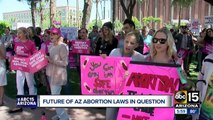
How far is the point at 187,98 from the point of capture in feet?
7.43

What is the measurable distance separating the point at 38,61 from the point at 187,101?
3743 millimetres

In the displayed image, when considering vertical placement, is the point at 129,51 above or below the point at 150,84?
above

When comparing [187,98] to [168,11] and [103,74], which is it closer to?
[103,74]

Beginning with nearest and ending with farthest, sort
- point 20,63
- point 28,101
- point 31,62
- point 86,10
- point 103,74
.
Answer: point 28,101 → point 103,74 → point 31,62 → point 20,63 → point 86,10

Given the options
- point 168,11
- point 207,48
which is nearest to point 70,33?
point 207,48

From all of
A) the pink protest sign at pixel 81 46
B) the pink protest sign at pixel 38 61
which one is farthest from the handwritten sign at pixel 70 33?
the pink protest sign at pixel 38 61

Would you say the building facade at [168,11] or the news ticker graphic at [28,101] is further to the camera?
the building facade at [168,11]

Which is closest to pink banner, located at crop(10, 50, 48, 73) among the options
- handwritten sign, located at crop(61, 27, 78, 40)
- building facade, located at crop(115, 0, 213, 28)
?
handwritten sign, located at crop(61, 27, 78, 40)

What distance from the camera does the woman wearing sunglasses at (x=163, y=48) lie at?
3416mm

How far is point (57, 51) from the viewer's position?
5.53 m

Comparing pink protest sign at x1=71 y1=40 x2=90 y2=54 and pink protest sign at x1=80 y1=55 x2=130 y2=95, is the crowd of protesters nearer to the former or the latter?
pink protest sign at x1=80 y1=55 x2=130 y2=95

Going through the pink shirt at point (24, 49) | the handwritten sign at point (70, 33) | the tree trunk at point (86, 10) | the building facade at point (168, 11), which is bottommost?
the pink shirt at point (24, 49)

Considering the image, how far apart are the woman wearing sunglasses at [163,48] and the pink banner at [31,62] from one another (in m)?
2.53

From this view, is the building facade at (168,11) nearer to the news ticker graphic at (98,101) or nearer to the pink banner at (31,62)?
the pink banner at (31,62)
